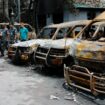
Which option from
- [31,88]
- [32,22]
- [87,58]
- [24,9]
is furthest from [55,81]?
[24,9]

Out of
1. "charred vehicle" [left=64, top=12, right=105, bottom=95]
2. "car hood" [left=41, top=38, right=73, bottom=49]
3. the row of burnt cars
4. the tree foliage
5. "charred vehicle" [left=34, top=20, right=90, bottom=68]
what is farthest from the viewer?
the tree foliage

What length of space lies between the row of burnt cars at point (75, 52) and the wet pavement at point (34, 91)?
13.6 inches

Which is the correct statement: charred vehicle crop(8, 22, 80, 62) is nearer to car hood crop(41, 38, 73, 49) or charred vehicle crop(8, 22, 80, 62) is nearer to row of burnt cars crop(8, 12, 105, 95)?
row of burnt cars crop(8, 12, 105, 95)

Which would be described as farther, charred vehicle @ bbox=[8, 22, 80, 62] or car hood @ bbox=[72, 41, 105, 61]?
charred vehicle @ bbox=[8, 22, 80, 62]

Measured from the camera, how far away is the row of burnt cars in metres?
9.31

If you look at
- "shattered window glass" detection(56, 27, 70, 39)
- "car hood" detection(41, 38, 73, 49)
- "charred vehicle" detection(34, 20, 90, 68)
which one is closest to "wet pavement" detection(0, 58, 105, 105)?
"charred vehicle" detection(34, 20, 90, 68)

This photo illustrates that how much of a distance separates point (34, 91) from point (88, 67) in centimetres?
153

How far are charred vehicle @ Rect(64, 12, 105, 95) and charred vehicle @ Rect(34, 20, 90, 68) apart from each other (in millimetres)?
1555

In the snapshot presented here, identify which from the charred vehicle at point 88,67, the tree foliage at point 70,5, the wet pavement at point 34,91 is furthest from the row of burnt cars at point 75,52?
the tree foliage at point 70,5

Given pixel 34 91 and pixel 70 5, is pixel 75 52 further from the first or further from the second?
pixel 70 5

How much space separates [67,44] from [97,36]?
157cm

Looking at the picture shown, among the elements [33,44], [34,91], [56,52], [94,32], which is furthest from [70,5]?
[34,91]

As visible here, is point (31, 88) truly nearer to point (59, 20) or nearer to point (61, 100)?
point (61, 100)

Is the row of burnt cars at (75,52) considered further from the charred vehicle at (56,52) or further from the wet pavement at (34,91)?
the wet pavement at (34,91)
